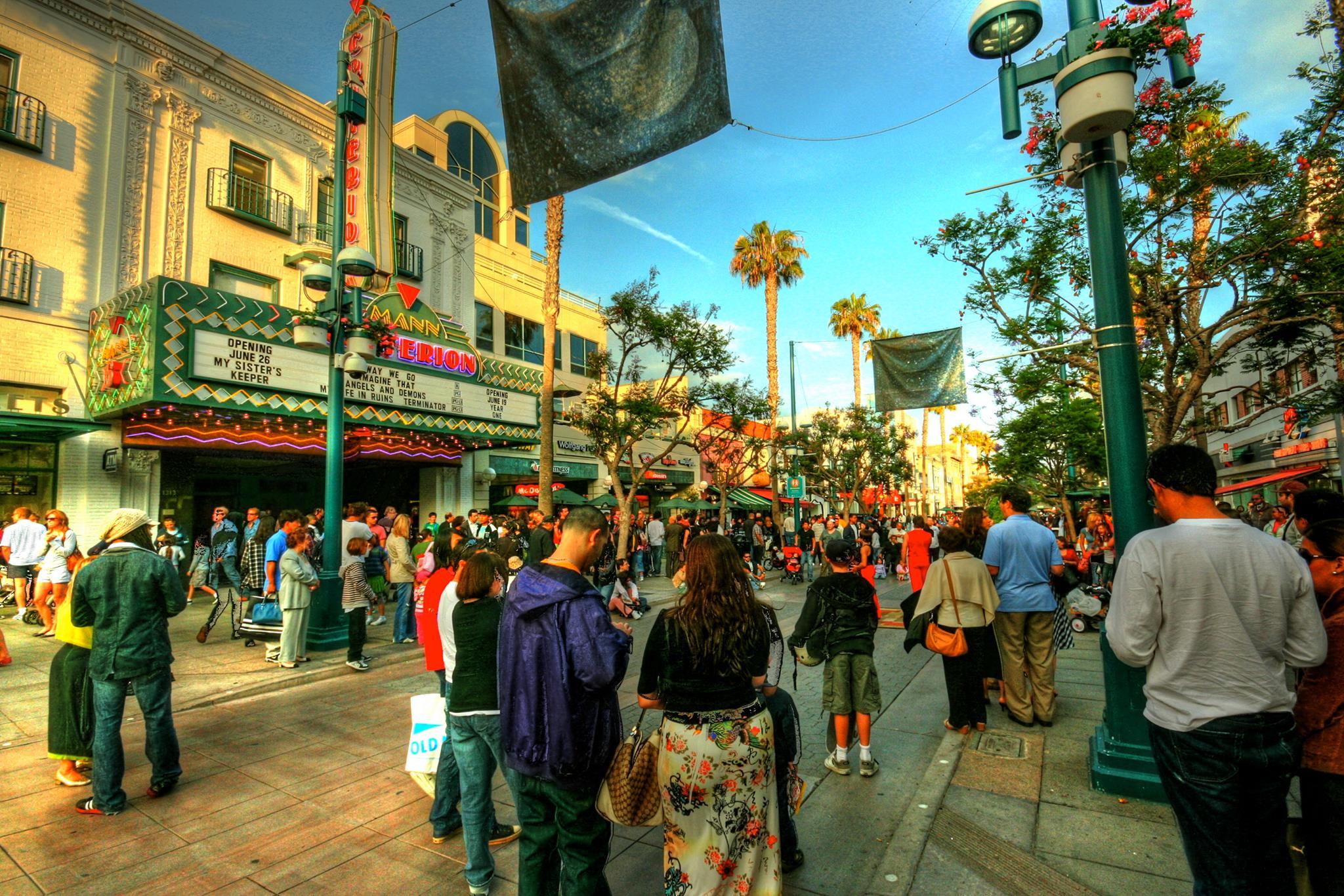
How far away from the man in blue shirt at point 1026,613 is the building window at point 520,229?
71.9 ft

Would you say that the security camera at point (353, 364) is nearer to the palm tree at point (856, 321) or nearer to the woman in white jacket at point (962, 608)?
the woman in white jacket at point (962, 608)

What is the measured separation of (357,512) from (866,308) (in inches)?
1310

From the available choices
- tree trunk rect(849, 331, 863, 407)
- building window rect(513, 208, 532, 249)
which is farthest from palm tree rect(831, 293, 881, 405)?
building window rect(513, 208, 532, 249)

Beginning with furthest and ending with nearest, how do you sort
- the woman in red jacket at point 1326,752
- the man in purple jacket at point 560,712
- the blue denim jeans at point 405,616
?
the blue denim jeans at point 405,616 → the man in purple jacket at point 560,712 → the woman in red jacket at point 1326,752

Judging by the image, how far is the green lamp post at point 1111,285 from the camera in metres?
3.85

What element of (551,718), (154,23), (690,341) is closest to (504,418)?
(690,341)

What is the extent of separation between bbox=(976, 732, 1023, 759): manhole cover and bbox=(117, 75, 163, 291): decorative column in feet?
55.2

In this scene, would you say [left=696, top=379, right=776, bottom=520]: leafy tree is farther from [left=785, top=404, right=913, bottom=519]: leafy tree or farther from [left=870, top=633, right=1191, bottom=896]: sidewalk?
[left=870, top=633, right=1191, bottom=896]: sidewalk

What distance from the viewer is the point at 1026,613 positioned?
211 inches

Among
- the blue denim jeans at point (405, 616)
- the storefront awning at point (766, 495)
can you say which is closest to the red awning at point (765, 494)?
the storefront awning at point (766, 495)

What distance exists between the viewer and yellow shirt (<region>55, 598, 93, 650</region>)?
4.16 meters

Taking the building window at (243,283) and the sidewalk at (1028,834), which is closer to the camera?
the sidewalk at (1028,834)

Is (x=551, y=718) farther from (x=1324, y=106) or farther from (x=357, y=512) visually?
(x=1324, y=106)

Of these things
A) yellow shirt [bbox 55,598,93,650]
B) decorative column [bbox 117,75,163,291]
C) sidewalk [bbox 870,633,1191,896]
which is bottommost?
sidewalk [bbox 870,633,1191,896]
